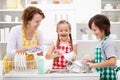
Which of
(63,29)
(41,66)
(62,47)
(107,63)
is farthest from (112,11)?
(41,66)

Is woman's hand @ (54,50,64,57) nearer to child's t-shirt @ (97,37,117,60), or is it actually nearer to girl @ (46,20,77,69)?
girl @ (46,20,77,69)

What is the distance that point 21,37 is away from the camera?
97.6 inches

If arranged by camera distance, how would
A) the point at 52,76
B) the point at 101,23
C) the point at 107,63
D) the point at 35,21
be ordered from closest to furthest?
the point at 52,76
the point at 107,63
the point at 101,23
the point at 35,21

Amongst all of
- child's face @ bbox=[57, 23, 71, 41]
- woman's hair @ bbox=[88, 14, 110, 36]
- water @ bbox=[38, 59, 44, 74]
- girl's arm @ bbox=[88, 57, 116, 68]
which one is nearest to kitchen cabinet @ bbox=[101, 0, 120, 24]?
child's face @ bbox=[57, 23, 71, 41]

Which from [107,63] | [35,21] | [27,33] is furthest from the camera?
[27,33]

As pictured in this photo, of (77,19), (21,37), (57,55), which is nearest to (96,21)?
(57,55)

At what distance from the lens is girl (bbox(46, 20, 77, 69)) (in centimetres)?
243

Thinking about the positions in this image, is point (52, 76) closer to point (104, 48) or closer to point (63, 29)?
point (104, 48)

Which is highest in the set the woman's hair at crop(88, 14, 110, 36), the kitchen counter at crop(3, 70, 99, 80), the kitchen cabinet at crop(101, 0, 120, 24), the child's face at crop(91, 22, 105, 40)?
the kitchen cabinet at crop(101, 0, 120, 24)

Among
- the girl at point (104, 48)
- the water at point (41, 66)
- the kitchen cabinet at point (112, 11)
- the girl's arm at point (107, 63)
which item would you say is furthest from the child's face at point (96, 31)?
the kitchen cabinet at point (112, 11)

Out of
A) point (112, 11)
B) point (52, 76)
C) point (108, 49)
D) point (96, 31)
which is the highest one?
point (112, 11)

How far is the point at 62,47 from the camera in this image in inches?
102

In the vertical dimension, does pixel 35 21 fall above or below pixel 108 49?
above

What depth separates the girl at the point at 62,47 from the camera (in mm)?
2434
